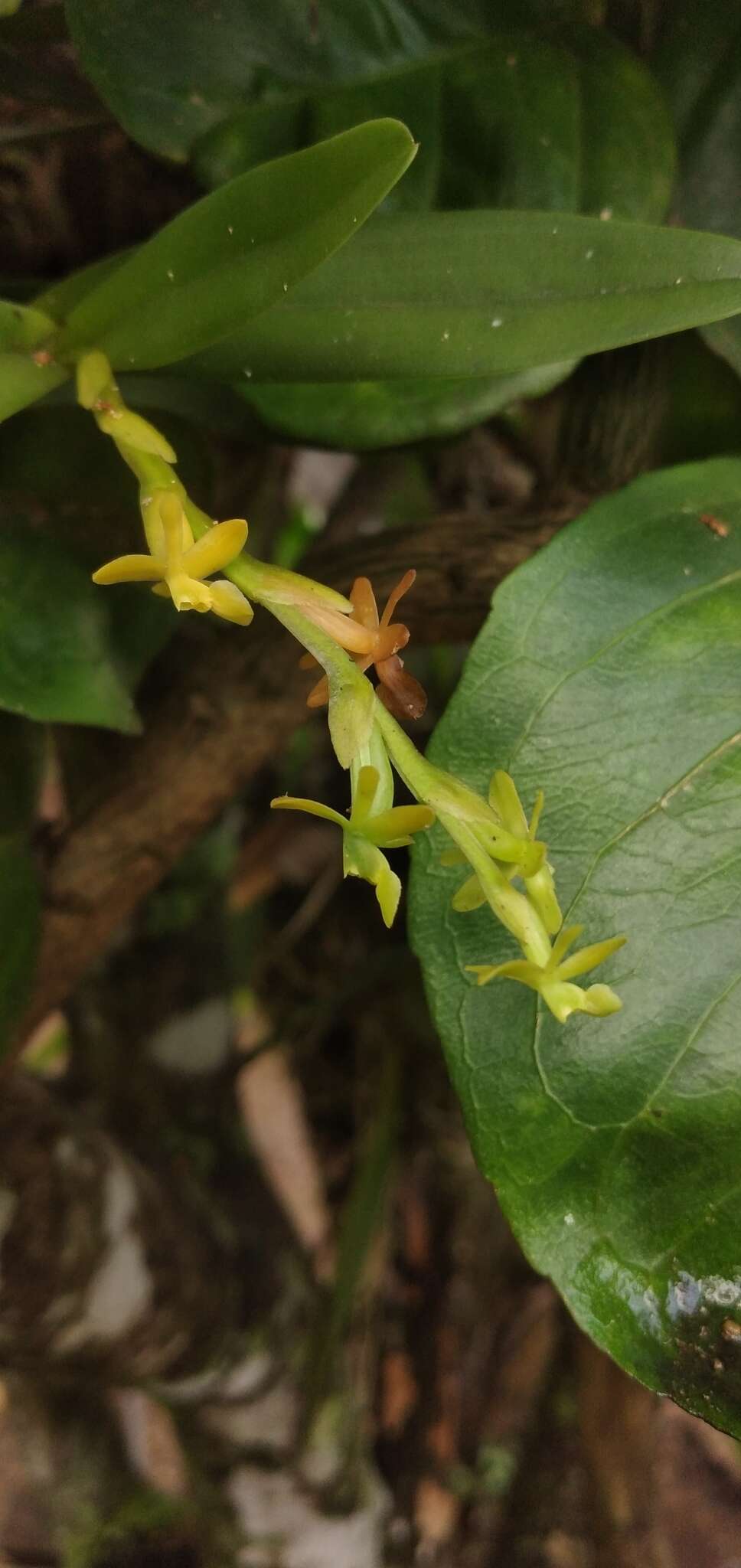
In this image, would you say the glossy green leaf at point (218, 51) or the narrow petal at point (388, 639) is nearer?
the narrow petal at point (388, 639)

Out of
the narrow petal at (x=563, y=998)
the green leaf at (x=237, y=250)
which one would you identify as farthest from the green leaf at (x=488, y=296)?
the narrow petal at (x=563, y=998)

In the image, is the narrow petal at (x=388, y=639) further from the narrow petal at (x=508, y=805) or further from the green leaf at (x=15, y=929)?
the green leaf at (x=15, y=929)

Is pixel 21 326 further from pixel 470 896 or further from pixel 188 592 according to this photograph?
pixel 470 896

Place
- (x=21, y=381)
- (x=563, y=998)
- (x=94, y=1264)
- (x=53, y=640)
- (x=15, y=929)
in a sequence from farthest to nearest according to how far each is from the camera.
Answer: (x=94, y=1264) < (x=15, y=929) < (x=53, y=640) < (x=21, y=381) < (x=563, y=998)

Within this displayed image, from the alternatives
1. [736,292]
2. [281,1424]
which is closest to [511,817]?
[736,292]

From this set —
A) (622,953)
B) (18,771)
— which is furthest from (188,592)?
(18,771)

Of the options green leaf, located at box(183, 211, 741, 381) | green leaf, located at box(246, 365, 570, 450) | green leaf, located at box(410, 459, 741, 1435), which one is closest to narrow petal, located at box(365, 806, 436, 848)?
green leaf, located at box(410, 459, 741, 1435)

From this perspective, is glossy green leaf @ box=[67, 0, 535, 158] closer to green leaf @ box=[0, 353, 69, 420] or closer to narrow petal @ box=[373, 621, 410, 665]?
green leaf @ box=[0, 353, 69, 420]
